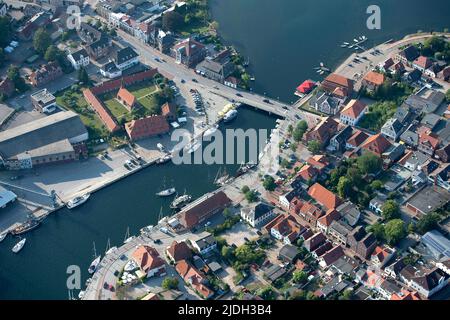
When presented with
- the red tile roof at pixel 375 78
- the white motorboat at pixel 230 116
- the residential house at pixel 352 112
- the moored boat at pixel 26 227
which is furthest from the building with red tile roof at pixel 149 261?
the red tile roof at pixel 375 78

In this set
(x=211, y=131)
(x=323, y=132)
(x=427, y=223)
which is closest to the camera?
(x=427, y=223)

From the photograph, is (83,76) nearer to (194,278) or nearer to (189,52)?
(189,52)

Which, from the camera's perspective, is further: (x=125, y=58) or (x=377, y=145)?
(x=125, y=58)

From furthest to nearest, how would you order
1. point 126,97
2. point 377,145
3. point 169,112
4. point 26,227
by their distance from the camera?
point 126,97 → point 169,112 → point 377,145 → point 26,227

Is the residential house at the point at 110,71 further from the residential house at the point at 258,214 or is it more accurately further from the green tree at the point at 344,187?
the green tree at the point at 344,187

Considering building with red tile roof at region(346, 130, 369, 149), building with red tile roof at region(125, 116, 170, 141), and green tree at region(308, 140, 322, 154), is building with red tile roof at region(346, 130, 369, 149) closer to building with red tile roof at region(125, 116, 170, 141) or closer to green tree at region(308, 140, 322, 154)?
green tree at region(308, 140, 322, 154)

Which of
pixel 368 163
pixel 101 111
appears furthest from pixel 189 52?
pixel 368 163

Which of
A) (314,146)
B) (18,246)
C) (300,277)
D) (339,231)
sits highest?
(314,146)
